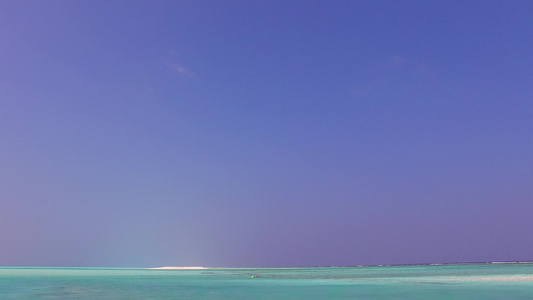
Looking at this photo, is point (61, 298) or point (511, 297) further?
point (61, 298)

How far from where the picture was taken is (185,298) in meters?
24.6

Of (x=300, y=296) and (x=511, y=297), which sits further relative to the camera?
(x=300, y=296)

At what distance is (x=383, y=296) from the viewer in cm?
2441

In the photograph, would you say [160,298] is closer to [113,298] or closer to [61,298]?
[113,298]

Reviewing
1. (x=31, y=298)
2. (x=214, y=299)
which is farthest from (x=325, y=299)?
(x=31, y=298)

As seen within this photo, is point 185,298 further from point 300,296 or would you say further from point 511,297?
point 511,297

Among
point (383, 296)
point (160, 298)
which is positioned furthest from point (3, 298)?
point (383, 296)

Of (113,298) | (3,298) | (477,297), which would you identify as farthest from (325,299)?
(3,298)

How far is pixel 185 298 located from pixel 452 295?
13812 millimetres

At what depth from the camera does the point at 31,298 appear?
23906mm

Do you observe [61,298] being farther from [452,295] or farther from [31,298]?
[452,295]

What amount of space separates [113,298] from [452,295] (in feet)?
56.9

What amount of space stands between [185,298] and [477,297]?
14668mm

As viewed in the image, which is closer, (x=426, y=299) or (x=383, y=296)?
(x=426, y=299)
